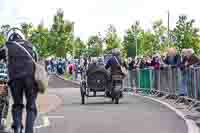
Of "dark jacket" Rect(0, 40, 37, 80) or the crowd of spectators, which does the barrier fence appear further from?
"dark jacket" Rect(0, 40, 37, 80)

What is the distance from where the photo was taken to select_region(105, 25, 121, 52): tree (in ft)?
293

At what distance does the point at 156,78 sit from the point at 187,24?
47.5m

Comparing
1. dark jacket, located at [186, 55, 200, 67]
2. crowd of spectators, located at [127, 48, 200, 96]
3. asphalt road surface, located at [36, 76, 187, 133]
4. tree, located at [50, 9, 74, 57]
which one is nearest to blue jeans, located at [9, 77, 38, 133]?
asphalt road surface, located at [36, 76, 187, 133]

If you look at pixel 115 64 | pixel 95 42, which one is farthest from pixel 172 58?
pixel 95 42

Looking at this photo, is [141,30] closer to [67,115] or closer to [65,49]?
[65,49]

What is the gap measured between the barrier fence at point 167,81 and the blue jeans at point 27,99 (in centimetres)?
704

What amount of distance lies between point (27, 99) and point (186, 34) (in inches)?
2293

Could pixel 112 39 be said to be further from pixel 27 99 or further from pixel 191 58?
pixel 27 99

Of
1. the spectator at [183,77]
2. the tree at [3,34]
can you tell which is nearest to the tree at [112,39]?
the tree at [3,34]

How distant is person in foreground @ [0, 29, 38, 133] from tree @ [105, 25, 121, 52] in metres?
79.2

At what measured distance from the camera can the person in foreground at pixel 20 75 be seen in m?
9.02

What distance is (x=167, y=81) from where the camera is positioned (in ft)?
66.3

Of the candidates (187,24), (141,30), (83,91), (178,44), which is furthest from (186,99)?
(141,30)

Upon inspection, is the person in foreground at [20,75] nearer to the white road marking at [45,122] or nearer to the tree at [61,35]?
the white road marking at [45,122]
